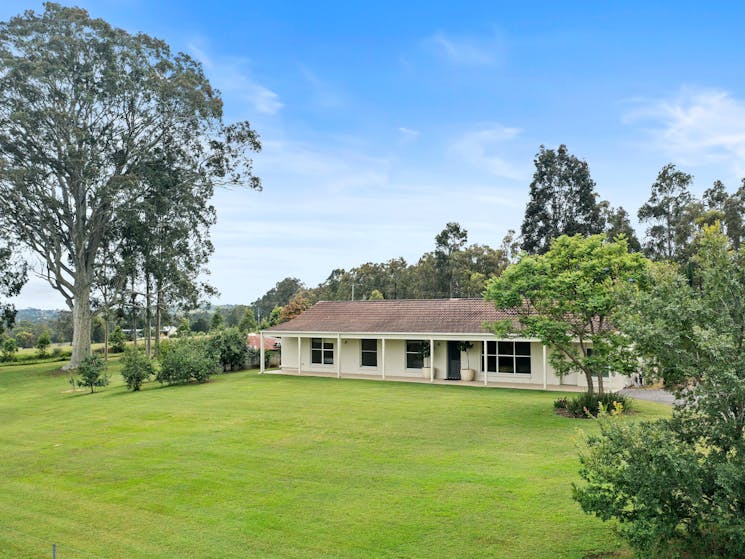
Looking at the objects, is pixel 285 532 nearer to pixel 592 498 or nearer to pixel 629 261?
pixel 592 498

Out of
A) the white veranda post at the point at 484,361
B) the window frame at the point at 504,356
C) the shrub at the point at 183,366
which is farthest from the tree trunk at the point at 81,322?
the window frame at the point at 504,356

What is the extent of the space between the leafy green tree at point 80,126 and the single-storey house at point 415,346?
15193 millimetres

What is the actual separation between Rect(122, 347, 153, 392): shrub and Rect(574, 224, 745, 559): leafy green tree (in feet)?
71.2

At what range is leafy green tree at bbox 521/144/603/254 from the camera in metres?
48.5

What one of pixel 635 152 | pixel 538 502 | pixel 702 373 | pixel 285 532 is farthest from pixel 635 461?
pixel 635 152

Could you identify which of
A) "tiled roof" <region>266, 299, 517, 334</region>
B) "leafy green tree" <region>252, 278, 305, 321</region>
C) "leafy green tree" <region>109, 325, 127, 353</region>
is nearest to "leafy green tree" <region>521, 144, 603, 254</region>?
"tiled roof" <region>266, 299, 517, 334</region>

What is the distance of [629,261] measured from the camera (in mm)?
15078

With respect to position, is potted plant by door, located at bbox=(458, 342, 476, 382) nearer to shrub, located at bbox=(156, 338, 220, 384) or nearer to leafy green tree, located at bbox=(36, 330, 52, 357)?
shrub, located at bbox=(156, 338, 220, 384)

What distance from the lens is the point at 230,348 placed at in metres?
30.3

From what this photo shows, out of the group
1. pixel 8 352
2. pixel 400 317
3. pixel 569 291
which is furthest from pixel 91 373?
pixel 8 352

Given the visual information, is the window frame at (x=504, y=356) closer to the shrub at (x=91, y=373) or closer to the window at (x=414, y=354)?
the window at (x=414, y=354)

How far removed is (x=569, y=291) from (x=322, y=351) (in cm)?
1541

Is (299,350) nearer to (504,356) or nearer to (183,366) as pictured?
(183,366)

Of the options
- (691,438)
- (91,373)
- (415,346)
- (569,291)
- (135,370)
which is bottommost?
(91,373)
